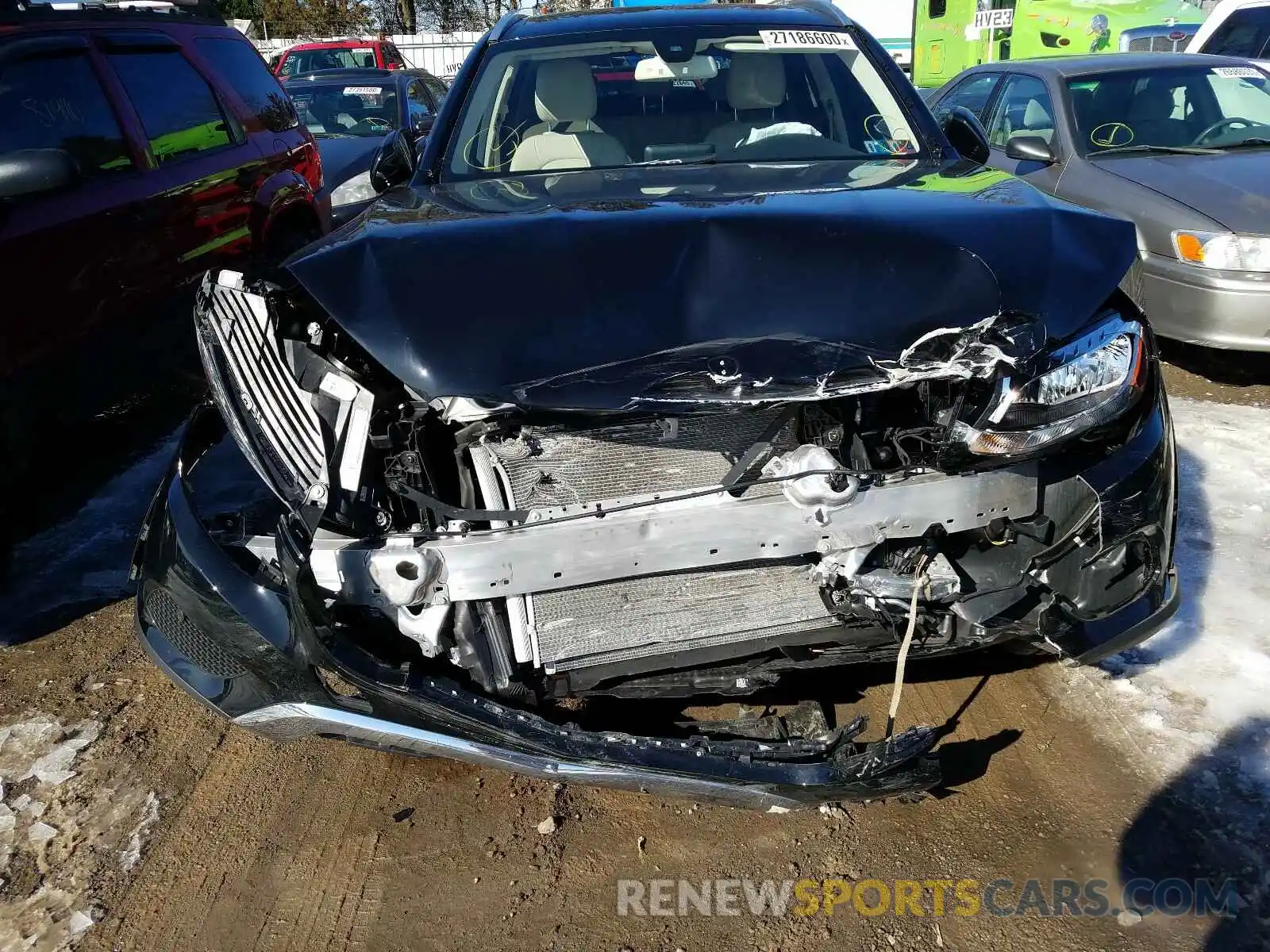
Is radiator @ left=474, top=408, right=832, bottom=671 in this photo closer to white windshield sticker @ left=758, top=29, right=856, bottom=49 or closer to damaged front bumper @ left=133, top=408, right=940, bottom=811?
damaged front bumper @ left=133, top=408, right=940, bottom=811

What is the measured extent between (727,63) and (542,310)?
1970 millimetres

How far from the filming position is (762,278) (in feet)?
6.36

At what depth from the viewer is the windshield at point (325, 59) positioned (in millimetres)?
13758

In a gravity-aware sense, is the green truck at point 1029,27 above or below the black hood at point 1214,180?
above

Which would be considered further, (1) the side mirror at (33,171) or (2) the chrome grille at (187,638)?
(1) the side mirror at (33,171)

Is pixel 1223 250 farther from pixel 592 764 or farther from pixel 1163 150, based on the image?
pixel 592 764

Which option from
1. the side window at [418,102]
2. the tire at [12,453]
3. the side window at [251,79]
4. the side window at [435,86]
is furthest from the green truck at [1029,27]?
the tire at [12,453]

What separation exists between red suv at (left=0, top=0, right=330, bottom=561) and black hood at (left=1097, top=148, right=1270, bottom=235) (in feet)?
14.9

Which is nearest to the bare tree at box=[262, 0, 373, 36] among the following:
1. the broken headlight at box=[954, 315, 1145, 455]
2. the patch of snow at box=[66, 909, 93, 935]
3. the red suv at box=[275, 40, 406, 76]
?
the red suv at box=[275, 40, 406, 76]

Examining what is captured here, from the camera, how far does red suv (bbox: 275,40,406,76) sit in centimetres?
1376

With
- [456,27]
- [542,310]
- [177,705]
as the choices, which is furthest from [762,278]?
[456,27]

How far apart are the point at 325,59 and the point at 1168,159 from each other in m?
12.5

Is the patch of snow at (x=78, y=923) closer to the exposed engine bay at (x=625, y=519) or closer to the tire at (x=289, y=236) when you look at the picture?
the exposed engine bay at (x=625, y=519)

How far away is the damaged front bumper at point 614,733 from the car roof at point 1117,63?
469cm
